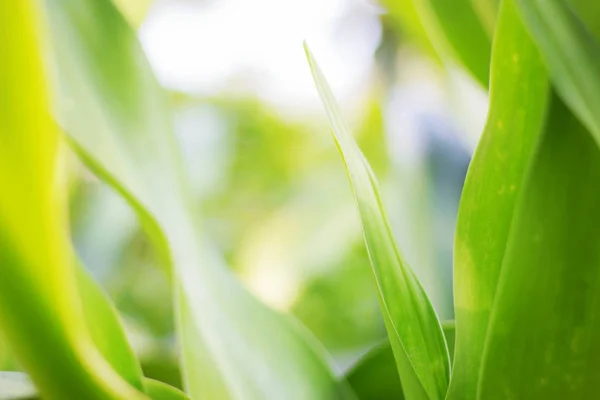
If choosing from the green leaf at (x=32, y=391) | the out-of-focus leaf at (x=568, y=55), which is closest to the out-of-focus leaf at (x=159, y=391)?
the green leaf at (x=32, y=391)

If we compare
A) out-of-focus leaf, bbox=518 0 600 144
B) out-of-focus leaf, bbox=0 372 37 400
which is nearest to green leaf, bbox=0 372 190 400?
out-of-focus leaf, bbox=0 372 37 400

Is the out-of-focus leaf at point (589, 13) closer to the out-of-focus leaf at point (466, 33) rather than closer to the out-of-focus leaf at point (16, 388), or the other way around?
the out-of-focus leaf at point (466, 33)

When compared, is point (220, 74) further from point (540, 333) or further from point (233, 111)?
point (540, 333)

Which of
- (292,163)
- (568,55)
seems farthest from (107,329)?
(292,163)

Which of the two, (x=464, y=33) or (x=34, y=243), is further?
(x=464, y=33)

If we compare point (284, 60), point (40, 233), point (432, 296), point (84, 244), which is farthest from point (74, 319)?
point (284, 60)

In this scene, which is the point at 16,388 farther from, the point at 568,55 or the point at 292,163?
the point at 292,163
